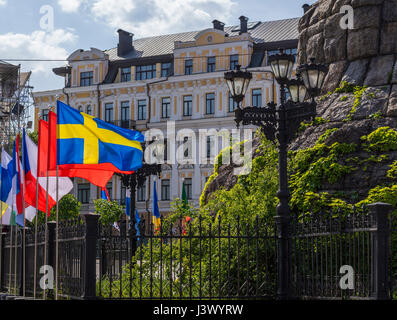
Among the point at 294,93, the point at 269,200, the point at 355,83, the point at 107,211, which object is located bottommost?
the point at 107,211

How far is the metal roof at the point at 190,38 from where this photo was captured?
47406mm

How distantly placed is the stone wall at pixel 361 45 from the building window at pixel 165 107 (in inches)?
1277

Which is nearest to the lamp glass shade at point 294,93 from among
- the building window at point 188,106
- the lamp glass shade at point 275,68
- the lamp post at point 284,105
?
the lamp post at point 284,105

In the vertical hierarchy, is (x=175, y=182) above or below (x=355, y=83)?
below

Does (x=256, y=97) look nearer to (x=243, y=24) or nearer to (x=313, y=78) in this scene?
(x=243, y=24)

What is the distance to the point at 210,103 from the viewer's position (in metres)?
47.6

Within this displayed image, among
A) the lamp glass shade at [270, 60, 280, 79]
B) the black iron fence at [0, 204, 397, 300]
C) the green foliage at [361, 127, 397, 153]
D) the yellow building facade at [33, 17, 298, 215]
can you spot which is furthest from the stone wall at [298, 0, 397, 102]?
Result: the yellow building facade at [33, 17, 298, 215]

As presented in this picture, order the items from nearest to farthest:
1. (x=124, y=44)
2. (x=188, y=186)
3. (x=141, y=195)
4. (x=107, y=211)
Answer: (x=107, y=211) → (x=188, y=186) → (x=141, y=195) → (x=124, y=44)

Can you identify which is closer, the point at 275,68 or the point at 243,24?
the point at 275,68

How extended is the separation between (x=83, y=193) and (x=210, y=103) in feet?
35.0

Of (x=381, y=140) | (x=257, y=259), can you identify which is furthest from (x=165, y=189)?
(x=257, y=259)

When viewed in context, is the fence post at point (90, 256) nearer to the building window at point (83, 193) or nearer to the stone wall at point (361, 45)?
the stone wall at point (361, 45)
